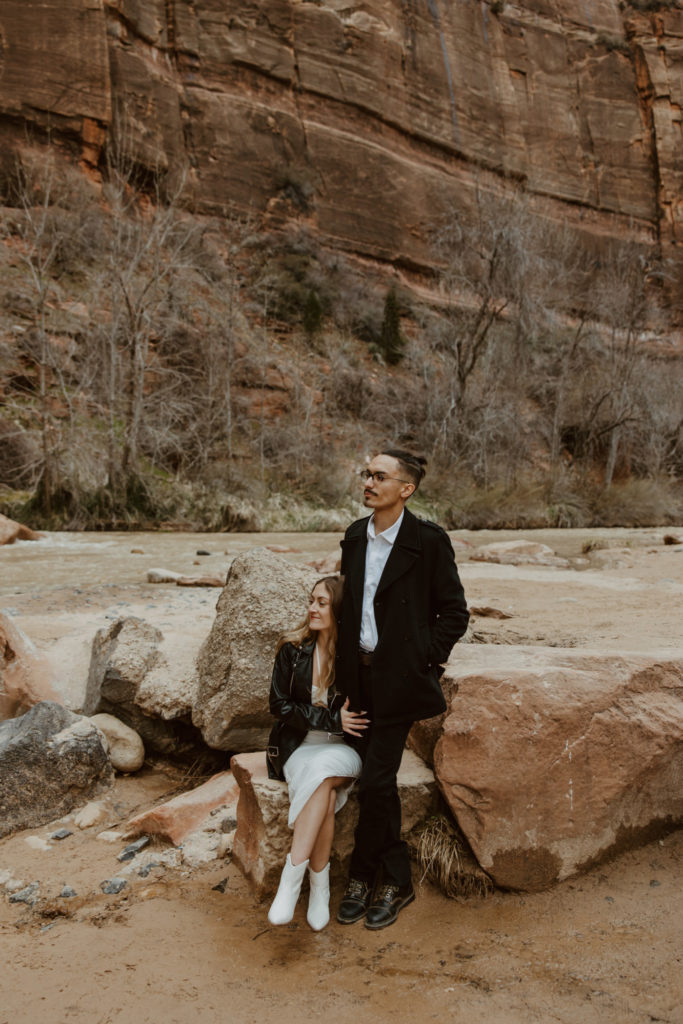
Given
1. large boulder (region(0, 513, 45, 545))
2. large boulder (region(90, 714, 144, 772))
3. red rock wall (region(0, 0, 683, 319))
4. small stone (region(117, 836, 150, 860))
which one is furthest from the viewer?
red rock wall (region(0, 0, 683, 319))

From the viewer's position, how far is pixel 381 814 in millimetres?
2645

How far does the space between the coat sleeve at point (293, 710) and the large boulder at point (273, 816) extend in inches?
10.8

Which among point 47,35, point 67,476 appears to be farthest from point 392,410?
point 47,35

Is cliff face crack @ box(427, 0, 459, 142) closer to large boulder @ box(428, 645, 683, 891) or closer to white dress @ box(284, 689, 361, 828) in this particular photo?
large boulder @ box(428, 645, 683, 891)

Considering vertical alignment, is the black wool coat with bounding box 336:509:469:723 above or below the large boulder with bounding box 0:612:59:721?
above

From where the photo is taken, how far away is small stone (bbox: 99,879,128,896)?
2.80m

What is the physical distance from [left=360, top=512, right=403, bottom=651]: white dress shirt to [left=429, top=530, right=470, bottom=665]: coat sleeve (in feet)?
0.63

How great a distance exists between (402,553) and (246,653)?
1302 mm

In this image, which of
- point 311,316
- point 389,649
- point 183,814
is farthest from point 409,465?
point 311,316

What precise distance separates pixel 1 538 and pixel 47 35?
21655 millimetres

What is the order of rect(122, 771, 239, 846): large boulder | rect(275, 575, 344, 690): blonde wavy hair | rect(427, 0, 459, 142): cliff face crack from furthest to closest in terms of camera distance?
rect(427, 0, 459, 142): cliff face crack → rect(122, 771, 239, 846): large boulder → rect(275, 575, 344, 690): blonde wavy hair

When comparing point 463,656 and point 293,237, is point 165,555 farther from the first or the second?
point 293,237

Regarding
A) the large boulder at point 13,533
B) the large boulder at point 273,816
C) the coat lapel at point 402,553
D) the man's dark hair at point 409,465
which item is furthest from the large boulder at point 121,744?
the large boulder at point 13,533

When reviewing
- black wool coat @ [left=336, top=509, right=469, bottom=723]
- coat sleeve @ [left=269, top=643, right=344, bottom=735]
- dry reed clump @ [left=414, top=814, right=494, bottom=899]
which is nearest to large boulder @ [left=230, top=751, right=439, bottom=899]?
dry reed clump @ [left=414, top=814, right=494, bottom=899]
